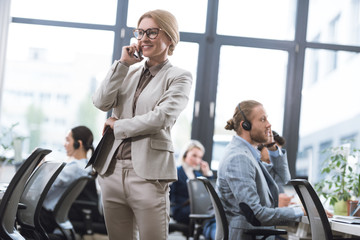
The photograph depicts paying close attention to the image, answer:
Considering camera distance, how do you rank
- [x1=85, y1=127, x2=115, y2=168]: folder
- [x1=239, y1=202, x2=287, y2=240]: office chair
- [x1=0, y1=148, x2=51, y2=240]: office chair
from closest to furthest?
1. [x1=85, y1=127, x2=115, y2=168]: folder
2. [x1=0, y1=148, x2=51, y2=240]: office chair
3. [x1=239, y1=202, x2=287, y2=240]: office chair

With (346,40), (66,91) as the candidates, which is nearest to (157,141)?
(66,91)

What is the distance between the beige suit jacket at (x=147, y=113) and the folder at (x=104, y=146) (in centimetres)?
1

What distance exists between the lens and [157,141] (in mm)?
1929

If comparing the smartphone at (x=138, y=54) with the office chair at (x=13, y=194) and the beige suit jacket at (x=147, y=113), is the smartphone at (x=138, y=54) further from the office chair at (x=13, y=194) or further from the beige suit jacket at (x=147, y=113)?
the office chair at (x=13, y=194)

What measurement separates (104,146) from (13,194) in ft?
1.53

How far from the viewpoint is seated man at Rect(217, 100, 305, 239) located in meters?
2.57

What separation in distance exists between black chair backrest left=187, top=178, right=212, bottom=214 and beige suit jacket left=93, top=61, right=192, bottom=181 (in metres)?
2.30

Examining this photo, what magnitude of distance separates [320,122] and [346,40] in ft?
3.46

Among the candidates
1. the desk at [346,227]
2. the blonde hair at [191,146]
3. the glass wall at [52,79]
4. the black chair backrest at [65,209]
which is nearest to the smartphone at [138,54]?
the desk at [346,227]

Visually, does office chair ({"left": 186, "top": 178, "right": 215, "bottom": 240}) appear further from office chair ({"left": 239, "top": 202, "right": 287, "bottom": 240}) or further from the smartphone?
the smartphone

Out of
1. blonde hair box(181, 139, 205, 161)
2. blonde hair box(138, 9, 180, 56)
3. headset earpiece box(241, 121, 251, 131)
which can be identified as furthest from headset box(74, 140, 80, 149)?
blonde hair box(138, 9, 180, 56)

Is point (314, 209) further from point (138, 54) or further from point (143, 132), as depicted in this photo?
point (138, 54)

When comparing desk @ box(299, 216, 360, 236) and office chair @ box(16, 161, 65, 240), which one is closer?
desk @ box(299, 216, 360, 236)

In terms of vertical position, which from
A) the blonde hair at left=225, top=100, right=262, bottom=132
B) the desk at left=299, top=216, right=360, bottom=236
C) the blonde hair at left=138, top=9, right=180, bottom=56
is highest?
the blonde hair at left=138, top=9, right=180, bottom=56
